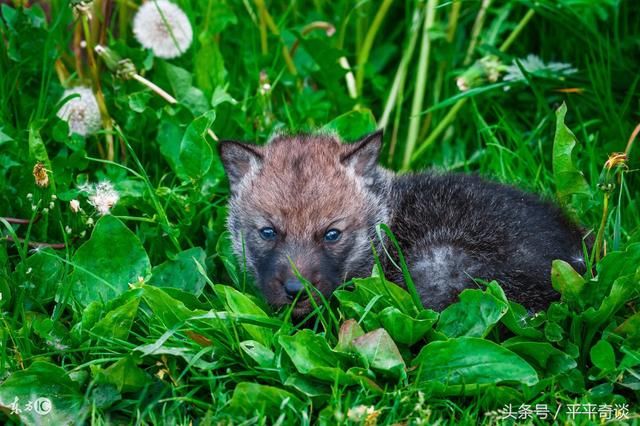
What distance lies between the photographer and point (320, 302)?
14.0 feet

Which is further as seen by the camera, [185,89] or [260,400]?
[185,89]

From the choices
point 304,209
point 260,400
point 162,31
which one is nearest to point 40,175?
point 304,209

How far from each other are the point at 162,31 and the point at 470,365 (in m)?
2.93

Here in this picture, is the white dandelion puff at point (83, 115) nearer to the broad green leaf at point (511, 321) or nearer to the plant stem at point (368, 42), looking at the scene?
the plant stem at point (368, 42)

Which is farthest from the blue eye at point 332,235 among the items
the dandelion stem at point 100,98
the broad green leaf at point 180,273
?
the dandelion stem at point 100,98

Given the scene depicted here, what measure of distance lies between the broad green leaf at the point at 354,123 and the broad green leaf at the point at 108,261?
154 centimetres

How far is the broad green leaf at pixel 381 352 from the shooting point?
3.67 meters

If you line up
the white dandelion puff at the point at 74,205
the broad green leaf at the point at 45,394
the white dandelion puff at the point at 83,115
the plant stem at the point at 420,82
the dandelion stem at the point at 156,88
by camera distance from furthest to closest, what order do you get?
the plant stem at the point at 420,82 → the white dandelion puff at the point at 83,115 → the dandelion stem at the point at 156,88 → the white dandelion puff at the point at 74,205 → the broad green leaf at the point at 45,394

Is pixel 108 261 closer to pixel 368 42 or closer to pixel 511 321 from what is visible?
pixel 511 321

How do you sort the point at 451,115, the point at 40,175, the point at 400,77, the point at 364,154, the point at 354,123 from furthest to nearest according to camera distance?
the point at 400,77
the point at 451,115
the point at 354,123
the point at 364,154
the point at 40,175

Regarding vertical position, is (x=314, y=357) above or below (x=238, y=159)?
below

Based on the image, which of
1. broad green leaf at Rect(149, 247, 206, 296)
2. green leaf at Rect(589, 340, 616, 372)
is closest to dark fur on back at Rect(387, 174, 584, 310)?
green leaf at Rect(589, 340, 616, 372)

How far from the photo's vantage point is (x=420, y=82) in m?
6.04

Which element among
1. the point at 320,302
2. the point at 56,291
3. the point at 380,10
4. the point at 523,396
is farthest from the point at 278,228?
the point at 380,10
